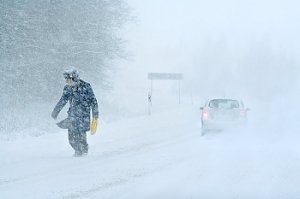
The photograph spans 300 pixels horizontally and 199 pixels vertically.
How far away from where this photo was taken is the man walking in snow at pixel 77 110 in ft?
34.2

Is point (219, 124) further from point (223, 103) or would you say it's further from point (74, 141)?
point (74, 141)

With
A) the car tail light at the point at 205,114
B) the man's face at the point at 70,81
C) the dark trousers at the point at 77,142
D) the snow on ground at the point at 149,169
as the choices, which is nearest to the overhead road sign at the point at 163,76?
the car tail light at the point at 205,114

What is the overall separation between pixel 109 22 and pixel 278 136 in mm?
12428

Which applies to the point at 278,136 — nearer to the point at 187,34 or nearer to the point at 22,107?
the point at 22,107

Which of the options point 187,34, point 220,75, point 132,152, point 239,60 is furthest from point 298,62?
point 132,152

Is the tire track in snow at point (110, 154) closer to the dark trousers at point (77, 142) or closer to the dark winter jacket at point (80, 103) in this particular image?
the dark trousers at point (77, 142)

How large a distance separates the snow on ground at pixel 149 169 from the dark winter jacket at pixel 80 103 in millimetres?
840

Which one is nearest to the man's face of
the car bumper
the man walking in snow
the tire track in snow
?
the man walking in snow

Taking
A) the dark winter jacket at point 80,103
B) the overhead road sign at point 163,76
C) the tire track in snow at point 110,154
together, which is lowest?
the tire track in snow at point 110,154

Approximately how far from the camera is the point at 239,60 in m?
95.3

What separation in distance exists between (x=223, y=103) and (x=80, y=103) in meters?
8.26

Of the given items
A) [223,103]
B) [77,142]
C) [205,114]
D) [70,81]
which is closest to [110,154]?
[77,142]

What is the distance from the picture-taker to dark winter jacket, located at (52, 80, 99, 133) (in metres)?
10.5

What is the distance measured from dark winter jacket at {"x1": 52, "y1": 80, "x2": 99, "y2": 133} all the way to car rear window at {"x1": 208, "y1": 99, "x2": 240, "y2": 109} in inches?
306
